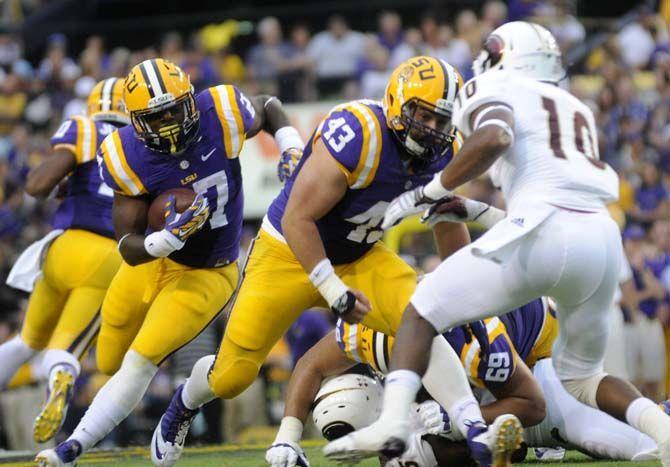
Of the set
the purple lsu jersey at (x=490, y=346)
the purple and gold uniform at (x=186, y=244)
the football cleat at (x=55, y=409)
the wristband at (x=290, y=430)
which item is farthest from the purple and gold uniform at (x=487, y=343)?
the football cleat at (x=55, y=409)

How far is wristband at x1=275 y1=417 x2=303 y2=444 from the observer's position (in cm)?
545

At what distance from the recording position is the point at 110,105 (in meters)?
7.15

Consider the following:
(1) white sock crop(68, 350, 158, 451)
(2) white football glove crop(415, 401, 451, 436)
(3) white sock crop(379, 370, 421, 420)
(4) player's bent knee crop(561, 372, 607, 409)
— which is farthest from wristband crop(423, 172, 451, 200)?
(1) white sock crop(68, 350, 158, 451)

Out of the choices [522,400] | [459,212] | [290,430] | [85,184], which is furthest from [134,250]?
[522,400]

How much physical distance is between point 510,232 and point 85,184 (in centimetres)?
319

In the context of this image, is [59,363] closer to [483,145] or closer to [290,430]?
[290,430]

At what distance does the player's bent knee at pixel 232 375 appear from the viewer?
222 inches

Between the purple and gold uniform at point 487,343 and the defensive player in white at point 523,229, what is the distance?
485 mm

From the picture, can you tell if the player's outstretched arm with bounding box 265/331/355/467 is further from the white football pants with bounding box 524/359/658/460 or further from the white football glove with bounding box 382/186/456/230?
the white football glove with bounding box 382/186/456/230

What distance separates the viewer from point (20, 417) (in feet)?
34.0

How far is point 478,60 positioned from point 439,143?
41 centimetres

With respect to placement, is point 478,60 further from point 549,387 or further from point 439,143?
point 549,387

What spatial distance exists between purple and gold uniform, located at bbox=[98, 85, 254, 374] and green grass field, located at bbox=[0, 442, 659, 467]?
0.68 meters

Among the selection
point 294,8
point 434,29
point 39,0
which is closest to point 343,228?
point 434,29
